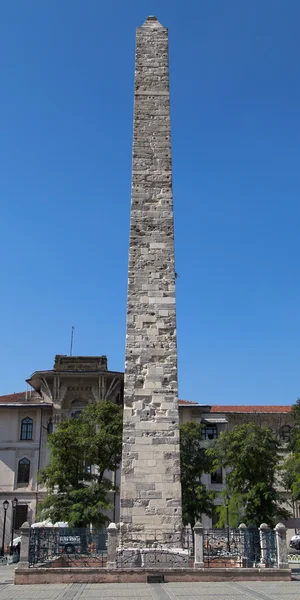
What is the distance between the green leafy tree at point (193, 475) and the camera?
92.7 feet

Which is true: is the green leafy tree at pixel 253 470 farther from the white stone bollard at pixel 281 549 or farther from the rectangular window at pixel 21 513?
the rectangular window at pixel 21 513

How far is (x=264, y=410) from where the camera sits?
4084 cm

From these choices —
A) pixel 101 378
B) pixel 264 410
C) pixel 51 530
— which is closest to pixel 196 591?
pixel 51 530

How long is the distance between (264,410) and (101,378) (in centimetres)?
1183

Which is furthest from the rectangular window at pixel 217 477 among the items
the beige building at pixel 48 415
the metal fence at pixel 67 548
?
the metal fence at pixel 67 548

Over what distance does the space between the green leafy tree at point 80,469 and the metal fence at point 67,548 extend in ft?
34.3

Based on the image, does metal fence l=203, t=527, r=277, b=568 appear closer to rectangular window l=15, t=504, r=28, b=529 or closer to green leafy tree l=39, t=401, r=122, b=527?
green leafy tree l=39, t=401, r=122, b=527

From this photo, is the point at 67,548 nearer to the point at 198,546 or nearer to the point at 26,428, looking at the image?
the point at 198,546

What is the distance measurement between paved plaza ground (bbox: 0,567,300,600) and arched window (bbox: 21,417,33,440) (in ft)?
83.5

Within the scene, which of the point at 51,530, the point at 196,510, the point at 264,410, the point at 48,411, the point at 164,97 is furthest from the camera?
the point at 264,410

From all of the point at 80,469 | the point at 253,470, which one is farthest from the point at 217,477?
the point at 80,469

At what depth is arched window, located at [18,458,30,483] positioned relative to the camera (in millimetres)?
36450

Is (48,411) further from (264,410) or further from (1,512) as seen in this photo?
(264,410)

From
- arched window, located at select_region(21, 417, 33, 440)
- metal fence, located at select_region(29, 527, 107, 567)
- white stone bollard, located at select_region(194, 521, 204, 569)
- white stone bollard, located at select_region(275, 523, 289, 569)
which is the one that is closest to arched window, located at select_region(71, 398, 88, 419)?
arched window, located at select_region(21, 417, 33, 440)
